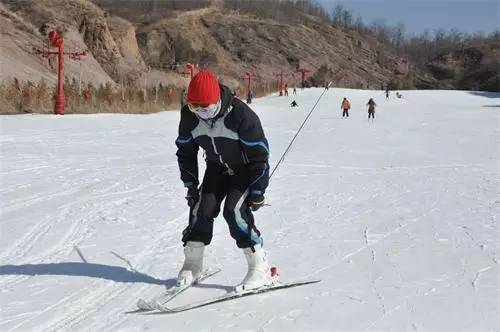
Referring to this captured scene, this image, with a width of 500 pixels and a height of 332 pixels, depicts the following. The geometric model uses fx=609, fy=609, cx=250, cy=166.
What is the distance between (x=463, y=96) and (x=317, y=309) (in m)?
59.1

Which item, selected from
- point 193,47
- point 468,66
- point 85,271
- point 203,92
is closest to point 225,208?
point 203,92

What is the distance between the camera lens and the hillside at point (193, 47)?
113ft

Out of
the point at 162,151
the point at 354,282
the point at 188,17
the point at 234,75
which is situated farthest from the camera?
the point at 188,17

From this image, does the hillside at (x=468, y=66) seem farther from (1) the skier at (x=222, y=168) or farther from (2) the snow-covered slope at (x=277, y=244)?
(1) the skier at (x=222, y=168)

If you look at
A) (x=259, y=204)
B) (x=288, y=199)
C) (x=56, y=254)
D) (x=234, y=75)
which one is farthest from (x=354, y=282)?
(x=234, y=75)

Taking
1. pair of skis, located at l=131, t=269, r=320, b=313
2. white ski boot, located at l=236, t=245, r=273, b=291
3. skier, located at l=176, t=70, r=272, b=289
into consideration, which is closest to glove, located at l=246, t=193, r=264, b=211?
skier, located at l=176, t=70, r=272, b=289

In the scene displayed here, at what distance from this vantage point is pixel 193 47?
90.4 m

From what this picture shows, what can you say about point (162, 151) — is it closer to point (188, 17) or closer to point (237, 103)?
point (237, 103)

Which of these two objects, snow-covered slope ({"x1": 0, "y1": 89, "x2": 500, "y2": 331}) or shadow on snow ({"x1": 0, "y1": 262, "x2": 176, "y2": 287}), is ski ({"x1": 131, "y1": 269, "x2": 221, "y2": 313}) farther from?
shadow on snow ({"x1": 0, "y1": 262, "x2": 176, "y2": 287})

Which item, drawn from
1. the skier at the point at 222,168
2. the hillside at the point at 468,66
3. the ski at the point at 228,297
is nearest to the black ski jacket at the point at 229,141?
the skier at the point at 222,168

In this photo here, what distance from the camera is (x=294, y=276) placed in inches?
190

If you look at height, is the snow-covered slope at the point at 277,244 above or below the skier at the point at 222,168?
below

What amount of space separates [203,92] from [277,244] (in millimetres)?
2379

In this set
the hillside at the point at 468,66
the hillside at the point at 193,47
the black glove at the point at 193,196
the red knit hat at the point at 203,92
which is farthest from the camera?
the hillside at the point at 468,66
